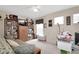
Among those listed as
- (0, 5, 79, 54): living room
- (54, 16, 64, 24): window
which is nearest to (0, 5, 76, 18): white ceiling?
(0, 5, 79, 54): living room

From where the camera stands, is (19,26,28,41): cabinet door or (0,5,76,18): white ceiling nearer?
(0,5,76,18): white ceiling

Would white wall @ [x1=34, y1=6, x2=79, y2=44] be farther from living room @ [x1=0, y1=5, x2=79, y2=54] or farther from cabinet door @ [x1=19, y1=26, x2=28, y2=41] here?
cabinet door @ [x1=19, y1=26, x2=28, y2=41]

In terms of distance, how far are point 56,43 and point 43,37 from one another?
0.87 ft

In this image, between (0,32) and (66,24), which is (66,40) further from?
(0,32)

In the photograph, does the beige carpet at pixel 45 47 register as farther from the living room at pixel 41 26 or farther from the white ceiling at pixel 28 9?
the white ceiling at pixel 28 9

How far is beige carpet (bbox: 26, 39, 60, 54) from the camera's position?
2.20 meters

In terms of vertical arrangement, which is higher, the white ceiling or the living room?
the white ceiling

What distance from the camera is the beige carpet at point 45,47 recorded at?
2195 mm

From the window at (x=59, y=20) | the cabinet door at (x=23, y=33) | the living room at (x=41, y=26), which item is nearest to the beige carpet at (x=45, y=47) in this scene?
the living room at (x=41, y=26)

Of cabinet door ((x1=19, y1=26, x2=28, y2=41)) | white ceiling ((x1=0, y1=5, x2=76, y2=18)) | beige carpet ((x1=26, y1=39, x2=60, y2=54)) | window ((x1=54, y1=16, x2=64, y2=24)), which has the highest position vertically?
white ceiling ((x1=0, y1=5, x2=76, y2=18))

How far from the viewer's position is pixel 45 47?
224cm
